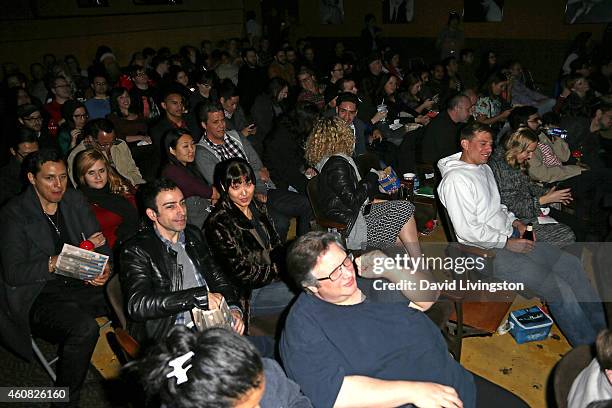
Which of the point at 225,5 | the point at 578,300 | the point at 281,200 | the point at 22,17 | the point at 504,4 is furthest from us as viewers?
the point at 225,5

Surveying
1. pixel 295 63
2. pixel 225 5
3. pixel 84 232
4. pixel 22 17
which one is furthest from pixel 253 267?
pixel 225 5

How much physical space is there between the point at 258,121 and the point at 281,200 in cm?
193

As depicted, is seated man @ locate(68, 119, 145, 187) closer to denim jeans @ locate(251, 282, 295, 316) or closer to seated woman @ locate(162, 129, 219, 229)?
seated woman @ locate(162, 129, 219, 229)

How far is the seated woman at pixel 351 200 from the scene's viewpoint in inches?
135

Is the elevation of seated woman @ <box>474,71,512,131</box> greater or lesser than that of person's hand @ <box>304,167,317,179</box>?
greater

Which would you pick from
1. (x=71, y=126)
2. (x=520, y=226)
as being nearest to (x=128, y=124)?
(x=71, y=126)

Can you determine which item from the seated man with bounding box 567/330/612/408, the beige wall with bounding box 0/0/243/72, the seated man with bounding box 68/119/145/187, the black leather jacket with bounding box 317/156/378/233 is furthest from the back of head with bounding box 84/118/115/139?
the beige wall with bounding box 0/0/243/72

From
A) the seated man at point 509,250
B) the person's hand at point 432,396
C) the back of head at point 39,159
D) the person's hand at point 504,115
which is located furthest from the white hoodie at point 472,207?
the person's hand at point 504,115

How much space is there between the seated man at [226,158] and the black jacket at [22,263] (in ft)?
5.21

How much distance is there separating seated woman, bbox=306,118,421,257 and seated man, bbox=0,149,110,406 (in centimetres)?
165

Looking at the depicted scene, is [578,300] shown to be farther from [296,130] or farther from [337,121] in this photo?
[296,130]

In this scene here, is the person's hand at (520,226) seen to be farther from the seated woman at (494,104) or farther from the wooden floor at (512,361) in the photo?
the seated woman at (494,104)

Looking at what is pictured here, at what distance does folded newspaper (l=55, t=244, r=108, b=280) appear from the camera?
270cm

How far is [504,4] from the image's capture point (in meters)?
10.9
